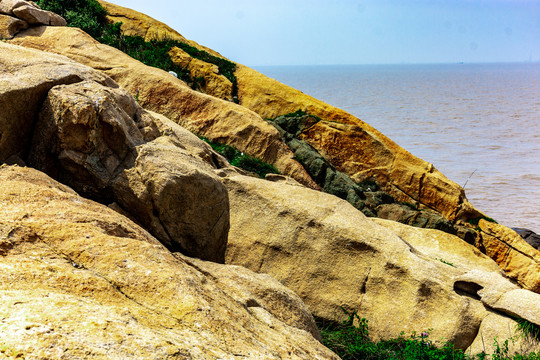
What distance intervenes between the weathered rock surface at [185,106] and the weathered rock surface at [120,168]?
7071mm

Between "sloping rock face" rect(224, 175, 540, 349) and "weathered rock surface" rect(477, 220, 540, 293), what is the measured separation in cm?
469

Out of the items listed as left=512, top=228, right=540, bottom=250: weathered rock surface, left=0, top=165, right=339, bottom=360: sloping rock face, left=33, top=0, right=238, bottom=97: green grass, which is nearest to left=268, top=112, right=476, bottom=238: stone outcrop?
left=512, top=228, right=540, bottom=250: weathered rock surface

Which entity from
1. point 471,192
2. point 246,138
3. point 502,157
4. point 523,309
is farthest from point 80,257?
point 502,157

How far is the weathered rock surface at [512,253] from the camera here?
1211 centimetres

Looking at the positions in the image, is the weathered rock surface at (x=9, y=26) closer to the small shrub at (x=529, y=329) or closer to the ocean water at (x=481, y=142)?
A: the small shrub at (x=529, y=329)

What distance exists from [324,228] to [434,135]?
34.2m

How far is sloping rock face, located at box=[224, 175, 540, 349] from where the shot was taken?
7617 mm

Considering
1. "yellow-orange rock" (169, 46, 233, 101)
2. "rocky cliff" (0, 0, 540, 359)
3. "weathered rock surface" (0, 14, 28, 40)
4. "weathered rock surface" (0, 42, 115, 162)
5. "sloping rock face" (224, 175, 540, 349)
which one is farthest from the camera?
"yellow-orange rock" (169, 46, 233, 101)

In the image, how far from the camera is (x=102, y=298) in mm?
3340

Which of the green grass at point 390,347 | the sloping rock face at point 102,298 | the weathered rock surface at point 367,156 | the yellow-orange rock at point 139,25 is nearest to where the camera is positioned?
the sloping rock face at point 102,298

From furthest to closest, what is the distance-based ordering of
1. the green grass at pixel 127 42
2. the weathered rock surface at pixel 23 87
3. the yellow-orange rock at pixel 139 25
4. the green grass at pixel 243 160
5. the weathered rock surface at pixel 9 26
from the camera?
the yellow-orange rock at pixel 139 25
the green grass at pixel 127 42
the green grass at pixel 243 160
the weathered rock surface at pixel 9 26
the weathered rock surface at pixel 23 87

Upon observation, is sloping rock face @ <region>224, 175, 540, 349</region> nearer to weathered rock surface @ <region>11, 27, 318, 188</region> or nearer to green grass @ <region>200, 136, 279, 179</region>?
green grass @ <region>200, 136, 279, 179</region>

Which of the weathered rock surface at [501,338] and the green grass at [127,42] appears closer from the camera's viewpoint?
the weathered rock surface at [501,338]

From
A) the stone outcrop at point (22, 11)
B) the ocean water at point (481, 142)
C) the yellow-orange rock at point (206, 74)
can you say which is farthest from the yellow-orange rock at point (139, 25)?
the ocean water at point (481, 142)
